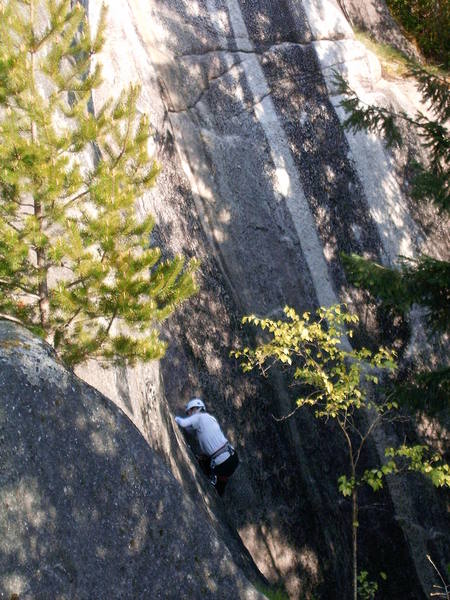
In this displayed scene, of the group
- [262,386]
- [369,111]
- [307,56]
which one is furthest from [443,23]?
[262,386]

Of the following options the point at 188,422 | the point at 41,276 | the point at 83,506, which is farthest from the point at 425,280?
the point at 83,506

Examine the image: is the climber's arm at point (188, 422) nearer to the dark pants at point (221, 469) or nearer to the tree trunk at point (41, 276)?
the dark pants at point (221, 469)

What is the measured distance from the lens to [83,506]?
429 cm

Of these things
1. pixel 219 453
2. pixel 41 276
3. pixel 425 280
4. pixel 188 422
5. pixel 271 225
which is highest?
pixel 271 225

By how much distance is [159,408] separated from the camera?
7324 mm

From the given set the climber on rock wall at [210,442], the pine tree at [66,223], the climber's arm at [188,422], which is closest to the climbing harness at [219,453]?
the climber on rock wall at [210,442]

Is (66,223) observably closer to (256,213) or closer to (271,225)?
(256,213)

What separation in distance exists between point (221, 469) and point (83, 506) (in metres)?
3.92

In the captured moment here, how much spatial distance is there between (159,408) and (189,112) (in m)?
5.76

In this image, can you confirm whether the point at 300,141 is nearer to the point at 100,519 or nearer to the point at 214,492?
the point at 214,492

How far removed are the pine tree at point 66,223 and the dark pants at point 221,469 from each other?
269cm

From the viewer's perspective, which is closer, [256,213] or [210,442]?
[210,442]

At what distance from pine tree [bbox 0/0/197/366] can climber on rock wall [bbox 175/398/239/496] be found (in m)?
2.31

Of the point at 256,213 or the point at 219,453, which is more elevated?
the point at 256,213
